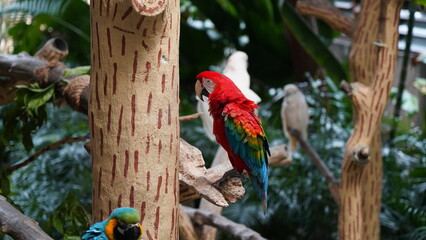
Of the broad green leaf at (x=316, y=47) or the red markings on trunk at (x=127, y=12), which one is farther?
the broad green leaf at (x=316, y=47)

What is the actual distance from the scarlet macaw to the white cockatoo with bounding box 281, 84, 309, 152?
5.08ft

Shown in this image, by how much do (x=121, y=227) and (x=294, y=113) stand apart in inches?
76.6

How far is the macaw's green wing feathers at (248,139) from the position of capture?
1.17 m

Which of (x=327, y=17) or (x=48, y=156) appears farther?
(x=48, y=156)

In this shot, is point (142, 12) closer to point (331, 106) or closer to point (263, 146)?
point (263, 146)

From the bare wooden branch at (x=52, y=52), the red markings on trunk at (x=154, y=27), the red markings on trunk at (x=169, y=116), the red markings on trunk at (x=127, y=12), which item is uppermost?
the red markings on trunk at (x=127, y=12)

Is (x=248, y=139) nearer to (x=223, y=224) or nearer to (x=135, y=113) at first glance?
(x=135, y=113)

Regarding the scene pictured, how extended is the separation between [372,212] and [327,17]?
851 mm

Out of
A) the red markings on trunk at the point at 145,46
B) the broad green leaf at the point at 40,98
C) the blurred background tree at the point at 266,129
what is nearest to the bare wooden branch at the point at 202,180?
the red markings on trunk at the point at 145,46

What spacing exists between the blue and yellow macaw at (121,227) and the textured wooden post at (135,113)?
0.10 metres

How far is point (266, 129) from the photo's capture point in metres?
3.38

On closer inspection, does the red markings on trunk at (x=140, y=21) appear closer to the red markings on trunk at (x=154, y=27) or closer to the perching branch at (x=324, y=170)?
the red markings on trunk at (x=154, y=27)

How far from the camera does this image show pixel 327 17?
90.9 inches

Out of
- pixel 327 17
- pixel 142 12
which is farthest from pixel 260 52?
pixel 142 12
